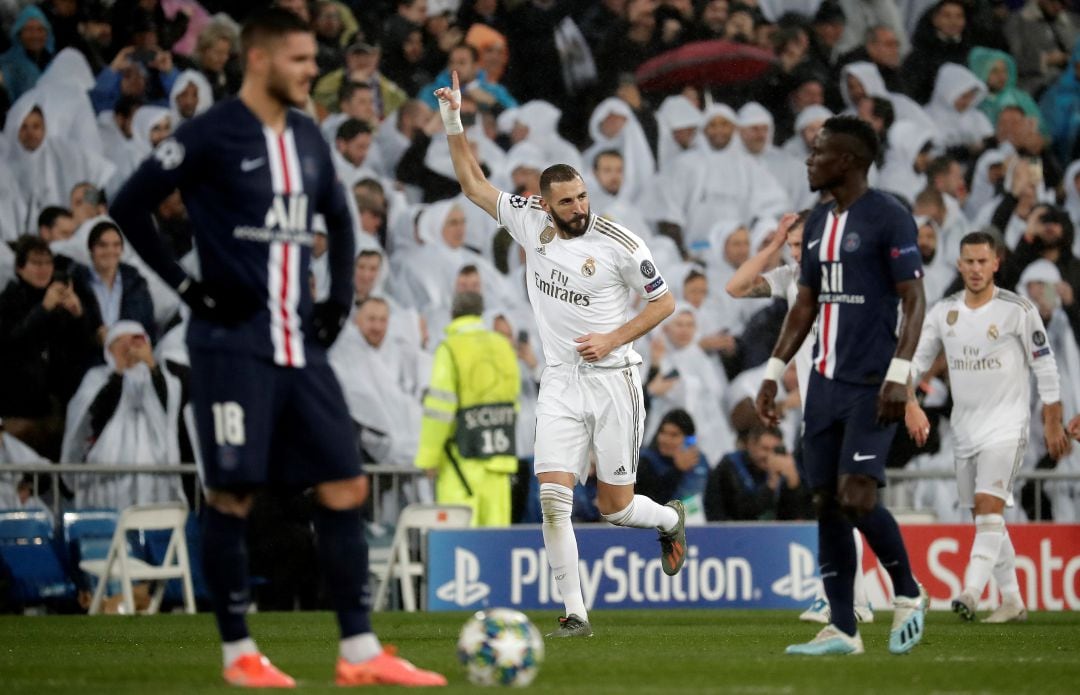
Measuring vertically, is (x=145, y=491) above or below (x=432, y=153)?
below

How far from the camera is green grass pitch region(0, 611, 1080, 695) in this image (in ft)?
19.3

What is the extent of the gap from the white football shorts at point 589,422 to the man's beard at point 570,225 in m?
0.74

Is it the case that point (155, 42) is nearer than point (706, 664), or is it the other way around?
point (706, 664)

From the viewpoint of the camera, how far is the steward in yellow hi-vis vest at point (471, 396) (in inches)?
508

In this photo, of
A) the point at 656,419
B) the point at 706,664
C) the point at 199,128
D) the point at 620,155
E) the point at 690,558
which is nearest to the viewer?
the point at 199,128

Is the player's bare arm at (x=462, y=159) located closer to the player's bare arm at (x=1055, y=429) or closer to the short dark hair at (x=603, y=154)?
the player's bare arm at (x=1055, y=429)

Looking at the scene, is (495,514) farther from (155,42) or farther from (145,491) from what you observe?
(155,42)

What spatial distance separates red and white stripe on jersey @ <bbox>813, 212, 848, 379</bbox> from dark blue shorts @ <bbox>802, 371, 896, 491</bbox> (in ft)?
0.20

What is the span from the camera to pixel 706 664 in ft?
22.7

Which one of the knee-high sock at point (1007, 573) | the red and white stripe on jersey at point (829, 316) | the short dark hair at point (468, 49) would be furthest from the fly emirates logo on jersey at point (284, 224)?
the short dark hair at point (468, 49)

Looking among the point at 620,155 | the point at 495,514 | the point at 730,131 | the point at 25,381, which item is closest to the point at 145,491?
the point at 25,381

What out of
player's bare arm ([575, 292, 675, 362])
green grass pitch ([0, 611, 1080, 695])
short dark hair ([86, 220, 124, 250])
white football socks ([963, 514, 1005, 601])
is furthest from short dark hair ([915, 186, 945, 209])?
player's bare arm ([575, 292, 675, 362])

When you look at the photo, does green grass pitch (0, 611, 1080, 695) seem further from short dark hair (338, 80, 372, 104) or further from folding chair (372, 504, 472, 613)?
short dark hair (338, 80, 372, 104)

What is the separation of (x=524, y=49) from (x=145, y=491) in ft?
20.4
